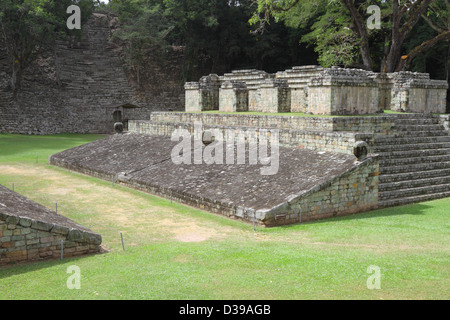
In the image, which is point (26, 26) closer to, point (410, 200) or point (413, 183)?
point (413, 183)

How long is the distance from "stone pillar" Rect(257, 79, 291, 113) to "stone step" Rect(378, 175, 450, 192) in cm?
685

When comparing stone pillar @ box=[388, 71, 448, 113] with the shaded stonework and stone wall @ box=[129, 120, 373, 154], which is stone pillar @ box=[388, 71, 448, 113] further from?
stone wall @ box=[129, 120, 373, 154]

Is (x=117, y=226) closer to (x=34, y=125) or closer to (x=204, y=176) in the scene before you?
(x=204, y=176)

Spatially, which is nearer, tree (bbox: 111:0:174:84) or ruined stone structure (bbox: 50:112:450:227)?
ruined stone structure (bbox: 50:112:450:227)

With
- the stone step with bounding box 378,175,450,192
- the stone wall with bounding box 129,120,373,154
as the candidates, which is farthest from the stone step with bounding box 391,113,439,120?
the stone wall with bounding box 129,120,373,154

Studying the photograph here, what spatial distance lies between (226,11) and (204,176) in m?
27.3

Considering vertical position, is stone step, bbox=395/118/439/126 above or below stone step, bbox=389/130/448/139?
above

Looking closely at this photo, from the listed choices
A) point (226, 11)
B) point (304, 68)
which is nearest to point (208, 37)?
point (226, 11)

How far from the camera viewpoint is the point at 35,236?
745 centimetres

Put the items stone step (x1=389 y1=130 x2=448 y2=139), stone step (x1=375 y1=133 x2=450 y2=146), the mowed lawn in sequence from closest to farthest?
the mowed lawn, stone step (x1=375 y1=133 x2=450 y2=146), stone step (x1=389 y1=130 x2=448 y2=139)

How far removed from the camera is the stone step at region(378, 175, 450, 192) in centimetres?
1287

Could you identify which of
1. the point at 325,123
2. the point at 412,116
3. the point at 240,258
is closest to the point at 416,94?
the point at 412,116
